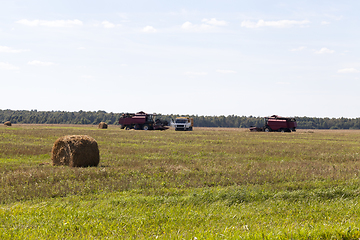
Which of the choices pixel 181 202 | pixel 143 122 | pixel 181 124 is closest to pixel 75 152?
pixel 181 202

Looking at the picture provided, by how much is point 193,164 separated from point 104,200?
852 centimetres

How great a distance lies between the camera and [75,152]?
1720 cm

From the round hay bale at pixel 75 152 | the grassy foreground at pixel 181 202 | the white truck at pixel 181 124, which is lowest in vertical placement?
the grassy foreground at pixel 181 202

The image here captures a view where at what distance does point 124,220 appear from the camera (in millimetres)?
8289

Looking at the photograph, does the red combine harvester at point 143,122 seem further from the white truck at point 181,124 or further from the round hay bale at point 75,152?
the round hay bale at point 75,152

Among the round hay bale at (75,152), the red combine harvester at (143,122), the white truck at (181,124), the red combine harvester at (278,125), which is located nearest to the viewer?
the round hay bale at (75,152)

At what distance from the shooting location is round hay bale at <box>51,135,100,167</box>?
1722 centimetres

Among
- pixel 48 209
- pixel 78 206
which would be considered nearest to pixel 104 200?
pixel 78 206

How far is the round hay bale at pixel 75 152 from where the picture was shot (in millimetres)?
17219

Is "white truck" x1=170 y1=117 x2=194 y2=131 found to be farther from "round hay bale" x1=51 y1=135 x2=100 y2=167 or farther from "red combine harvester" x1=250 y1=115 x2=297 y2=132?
"round hay bale" x1=51 y1=135 x2=100 y2=167

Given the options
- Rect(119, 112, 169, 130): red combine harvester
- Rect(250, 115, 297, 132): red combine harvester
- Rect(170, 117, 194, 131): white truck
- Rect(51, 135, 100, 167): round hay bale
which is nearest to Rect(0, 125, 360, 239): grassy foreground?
Rect(51, 135, 100, 167): round hay bale

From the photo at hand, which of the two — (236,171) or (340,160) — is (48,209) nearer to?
(236,171)

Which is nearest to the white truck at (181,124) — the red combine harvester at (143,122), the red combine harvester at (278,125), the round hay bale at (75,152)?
the red combine harvester at (143,122)

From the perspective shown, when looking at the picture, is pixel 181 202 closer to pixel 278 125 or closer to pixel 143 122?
pixel 143 122
